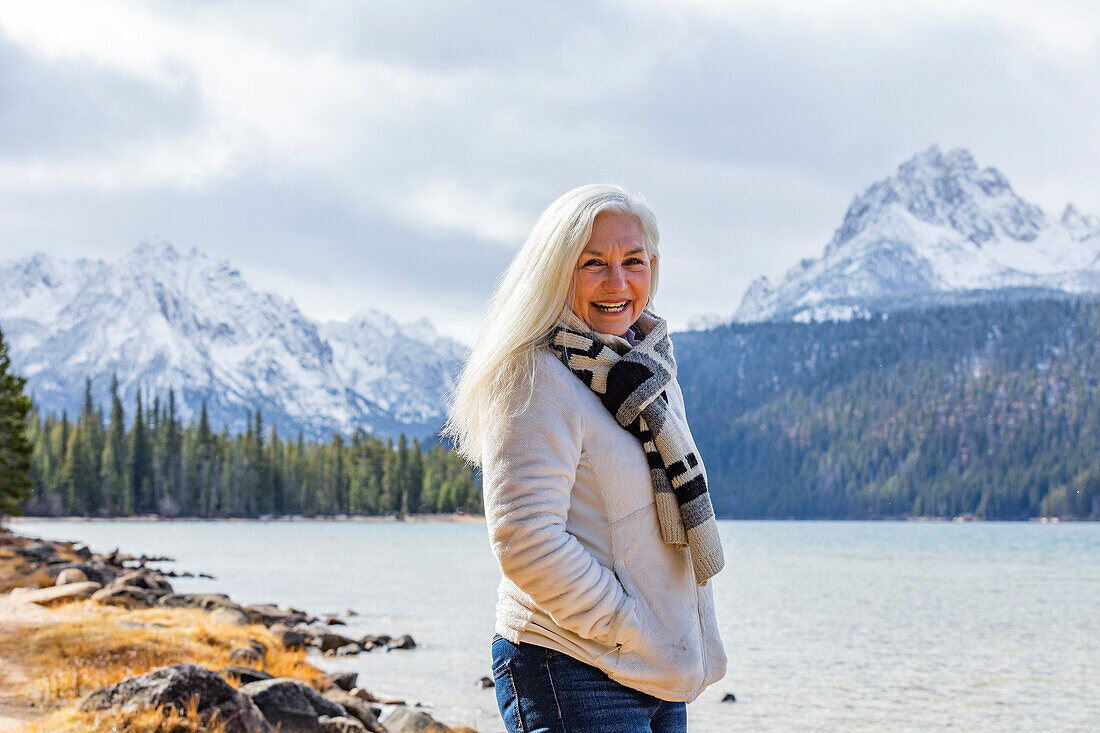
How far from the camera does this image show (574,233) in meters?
2.93

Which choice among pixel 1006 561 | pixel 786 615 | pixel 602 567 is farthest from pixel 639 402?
pixel 1006 561

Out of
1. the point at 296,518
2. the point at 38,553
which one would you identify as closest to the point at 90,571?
the point at 38,553

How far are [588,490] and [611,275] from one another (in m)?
0.61

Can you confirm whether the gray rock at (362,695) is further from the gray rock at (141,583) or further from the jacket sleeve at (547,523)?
the jacket sleeve at (547,523)

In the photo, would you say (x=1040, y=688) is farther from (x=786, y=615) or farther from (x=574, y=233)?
(x=574, y=233)

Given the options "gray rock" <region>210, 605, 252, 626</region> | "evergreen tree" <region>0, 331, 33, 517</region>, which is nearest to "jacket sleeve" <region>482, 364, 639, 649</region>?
"gray rock" <region>210, 605, 252, 626</region>

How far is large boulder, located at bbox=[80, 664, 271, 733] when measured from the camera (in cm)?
670

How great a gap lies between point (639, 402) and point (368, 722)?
351 inches

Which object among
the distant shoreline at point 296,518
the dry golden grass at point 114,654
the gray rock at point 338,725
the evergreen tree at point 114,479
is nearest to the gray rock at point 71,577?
the dry golden grass at point 114,654

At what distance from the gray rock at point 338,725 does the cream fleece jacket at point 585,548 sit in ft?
21.4

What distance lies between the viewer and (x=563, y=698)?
2.72 metres

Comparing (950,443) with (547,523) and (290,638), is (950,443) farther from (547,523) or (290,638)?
(547,523)

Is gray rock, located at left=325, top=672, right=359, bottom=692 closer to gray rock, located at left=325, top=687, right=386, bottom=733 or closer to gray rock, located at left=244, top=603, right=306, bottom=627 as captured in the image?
gray rock, located at left=325, top=687, right=386, bottom=733

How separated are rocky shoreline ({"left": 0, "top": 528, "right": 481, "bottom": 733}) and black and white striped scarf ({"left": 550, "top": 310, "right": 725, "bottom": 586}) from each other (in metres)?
4.81
